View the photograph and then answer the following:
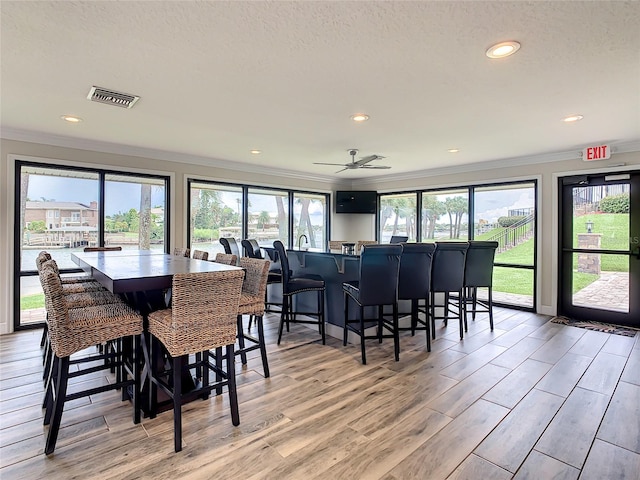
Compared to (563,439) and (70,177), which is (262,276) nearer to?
(563,439)

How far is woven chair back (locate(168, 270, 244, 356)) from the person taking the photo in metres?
1.98

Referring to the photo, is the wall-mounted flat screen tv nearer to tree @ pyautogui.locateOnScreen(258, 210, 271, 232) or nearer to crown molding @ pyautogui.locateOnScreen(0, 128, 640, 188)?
crown molding @ pyautogui.locateOnScreen(0, 128, 640, 188)

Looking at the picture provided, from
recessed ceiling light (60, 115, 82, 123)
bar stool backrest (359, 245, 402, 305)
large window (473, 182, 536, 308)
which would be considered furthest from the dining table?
large window (473, 182, 536, 308)

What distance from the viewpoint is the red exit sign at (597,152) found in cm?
451

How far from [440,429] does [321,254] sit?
7.63 feet

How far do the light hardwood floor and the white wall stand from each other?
1719 mm

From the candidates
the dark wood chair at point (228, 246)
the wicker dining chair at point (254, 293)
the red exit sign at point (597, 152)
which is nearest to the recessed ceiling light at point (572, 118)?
the red exit sign at point (597, 152)

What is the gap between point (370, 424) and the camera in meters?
2.28

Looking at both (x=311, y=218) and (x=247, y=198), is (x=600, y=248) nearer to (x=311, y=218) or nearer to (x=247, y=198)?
(x=311, y=218)

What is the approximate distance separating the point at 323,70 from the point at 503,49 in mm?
1179

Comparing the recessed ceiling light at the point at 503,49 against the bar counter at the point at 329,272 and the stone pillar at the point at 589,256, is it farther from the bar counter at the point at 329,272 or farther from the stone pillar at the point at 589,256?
the stone pillar at the point at 589,256

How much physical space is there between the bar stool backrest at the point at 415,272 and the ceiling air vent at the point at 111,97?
296 cm

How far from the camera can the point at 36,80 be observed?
2.63 m

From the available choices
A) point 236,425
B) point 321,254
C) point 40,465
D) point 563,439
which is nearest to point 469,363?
point 563,439
